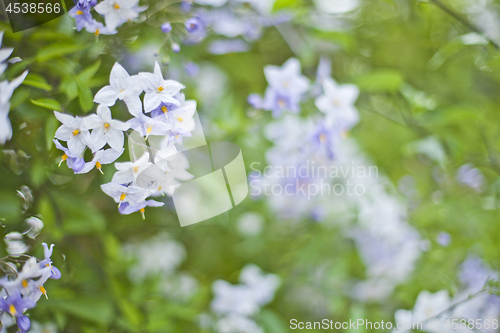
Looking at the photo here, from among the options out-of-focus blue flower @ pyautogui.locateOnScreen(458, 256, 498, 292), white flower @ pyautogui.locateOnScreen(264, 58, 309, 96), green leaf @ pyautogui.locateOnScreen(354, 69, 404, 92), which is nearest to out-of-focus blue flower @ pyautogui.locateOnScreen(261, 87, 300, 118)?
white flower @ pyautogui.locateOnScreen(264, 58, 309, 96)

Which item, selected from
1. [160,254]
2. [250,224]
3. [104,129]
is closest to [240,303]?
[250,224]

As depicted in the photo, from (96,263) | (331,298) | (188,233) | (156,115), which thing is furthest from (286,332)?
(156,115)

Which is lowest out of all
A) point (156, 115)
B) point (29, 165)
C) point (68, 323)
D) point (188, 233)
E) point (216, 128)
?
point (188, 233)

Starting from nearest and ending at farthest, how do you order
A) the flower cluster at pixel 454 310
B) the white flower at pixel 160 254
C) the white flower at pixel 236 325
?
the flower cluster at pixel 454 310
the white flower at pixel 236 325
the white flower at pixel 160 254

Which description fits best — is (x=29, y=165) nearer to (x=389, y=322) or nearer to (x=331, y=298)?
(x=331, y=298)

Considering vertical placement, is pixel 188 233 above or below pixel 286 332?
above
